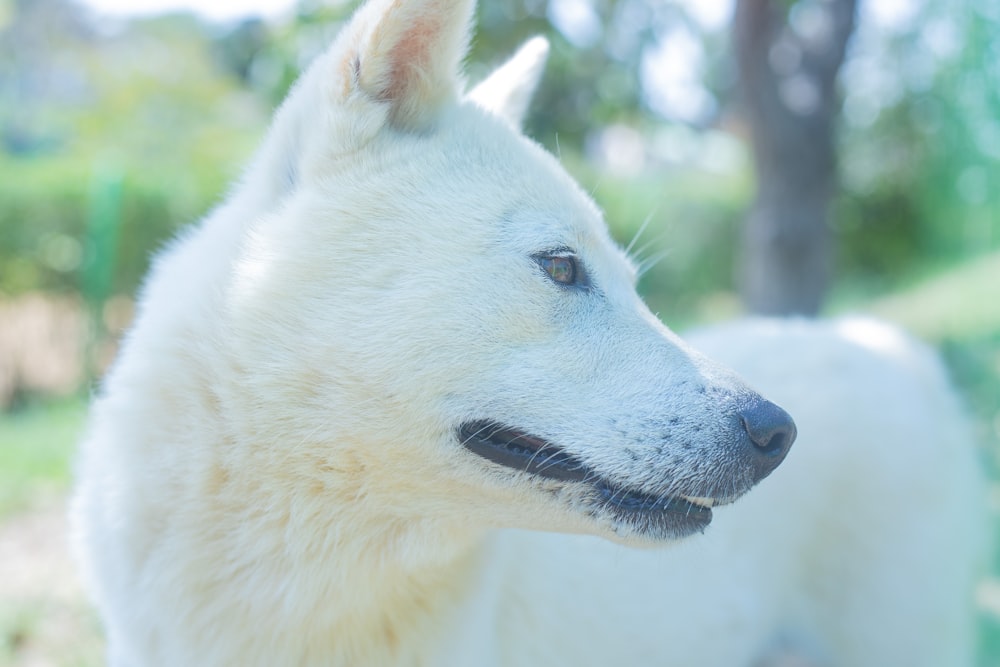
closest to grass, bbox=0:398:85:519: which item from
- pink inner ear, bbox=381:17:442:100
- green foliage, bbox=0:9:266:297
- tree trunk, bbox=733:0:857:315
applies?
green foliage, bbox=0:9:266:297

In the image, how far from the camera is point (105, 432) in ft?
7.67

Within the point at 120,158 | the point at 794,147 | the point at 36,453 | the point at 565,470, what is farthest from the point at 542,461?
the point at 120,158

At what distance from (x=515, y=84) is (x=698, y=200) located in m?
14.2

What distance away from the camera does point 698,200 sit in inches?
648

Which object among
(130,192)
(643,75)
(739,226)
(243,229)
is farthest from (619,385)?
(739,226)

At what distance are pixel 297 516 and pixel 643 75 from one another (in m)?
6.42

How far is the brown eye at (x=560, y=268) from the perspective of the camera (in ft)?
7.02

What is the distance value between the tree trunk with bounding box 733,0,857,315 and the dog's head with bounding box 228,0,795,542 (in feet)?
16.1

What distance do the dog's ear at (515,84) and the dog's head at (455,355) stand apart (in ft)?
1.74

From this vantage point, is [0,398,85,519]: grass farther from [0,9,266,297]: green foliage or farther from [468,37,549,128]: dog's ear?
[468,37,549,128]: dog's ear

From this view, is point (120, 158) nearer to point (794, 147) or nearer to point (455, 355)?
point (794, 147)

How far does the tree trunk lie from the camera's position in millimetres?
6613

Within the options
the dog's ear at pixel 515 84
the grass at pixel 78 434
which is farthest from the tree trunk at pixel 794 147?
the dog's ear at pixel 515 84

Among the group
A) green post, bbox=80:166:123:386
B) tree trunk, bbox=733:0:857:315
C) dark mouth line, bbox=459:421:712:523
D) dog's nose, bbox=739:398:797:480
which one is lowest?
dark mouth line, bbox=459:421:712:523
